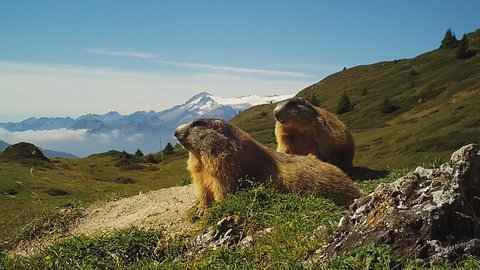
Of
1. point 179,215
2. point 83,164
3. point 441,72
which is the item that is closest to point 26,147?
point 83,164

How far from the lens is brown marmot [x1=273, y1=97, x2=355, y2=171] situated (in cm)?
1427

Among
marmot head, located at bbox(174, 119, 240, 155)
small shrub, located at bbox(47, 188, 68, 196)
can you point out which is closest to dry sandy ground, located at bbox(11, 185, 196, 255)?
marmot head, located at bbox(174, 119, 240, 155)

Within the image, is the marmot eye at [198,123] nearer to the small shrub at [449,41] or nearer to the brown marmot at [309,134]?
the brown marmot at [309,134]

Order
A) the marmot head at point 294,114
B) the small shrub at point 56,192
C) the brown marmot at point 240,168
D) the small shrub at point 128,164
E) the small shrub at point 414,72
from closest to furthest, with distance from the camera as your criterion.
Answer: the brown marmot at point 240,168 < the marmot head at point 294,114 < the small shrub at point 56,192 < the small shrub at point 128,164 < the small shrub at point 414,72

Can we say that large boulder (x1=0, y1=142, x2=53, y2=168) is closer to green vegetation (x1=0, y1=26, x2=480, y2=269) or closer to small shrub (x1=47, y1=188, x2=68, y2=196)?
green vegetation (x1=0, y1=26, x2=480, y2=269)

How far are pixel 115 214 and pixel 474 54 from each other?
87.7 metres

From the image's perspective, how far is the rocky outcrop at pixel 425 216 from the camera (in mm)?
4781

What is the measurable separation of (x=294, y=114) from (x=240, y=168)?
17.5 feet

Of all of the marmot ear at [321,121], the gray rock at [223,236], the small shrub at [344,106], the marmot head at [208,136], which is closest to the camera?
the gray rock at [223,236]

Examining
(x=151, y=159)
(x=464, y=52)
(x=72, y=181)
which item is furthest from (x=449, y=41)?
(x=72, y=181)

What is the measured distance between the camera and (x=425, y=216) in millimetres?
4941

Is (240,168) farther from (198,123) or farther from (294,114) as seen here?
(294,114)

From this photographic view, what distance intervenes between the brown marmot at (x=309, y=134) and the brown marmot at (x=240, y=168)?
4088 millimetres

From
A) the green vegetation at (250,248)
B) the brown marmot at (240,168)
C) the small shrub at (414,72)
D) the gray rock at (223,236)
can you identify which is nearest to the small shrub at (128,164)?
the brown marmot at (240,168)
